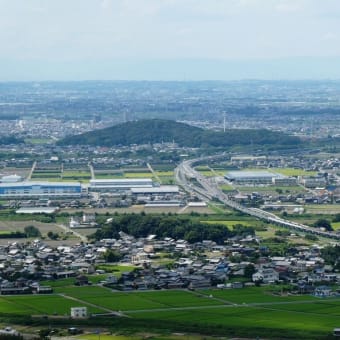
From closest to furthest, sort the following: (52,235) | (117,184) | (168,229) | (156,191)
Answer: (168,229)
(52,235)
(156,191)
(117,184)

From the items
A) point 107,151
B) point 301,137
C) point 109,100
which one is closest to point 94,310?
point 107,151

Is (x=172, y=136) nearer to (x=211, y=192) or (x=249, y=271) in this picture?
(x=211, y=192)

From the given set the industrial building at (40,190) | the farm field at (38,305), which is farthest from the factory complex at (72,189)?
the farm field at (38,305)

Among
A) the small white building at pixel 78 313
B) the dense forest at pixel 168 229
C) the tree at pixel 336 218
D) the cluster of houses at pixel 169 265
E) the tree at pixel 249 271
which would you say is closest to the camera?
the small white building at pixel 78 313

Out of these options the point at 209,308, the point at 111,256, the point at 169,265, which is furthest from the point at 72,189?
the point at 209,308

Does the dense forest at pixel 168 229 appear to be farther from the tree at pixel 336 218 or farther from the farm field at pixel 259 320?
the farm field at pixel 259 320

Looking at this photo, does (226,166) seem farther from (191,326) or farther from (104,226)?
(191,326)
